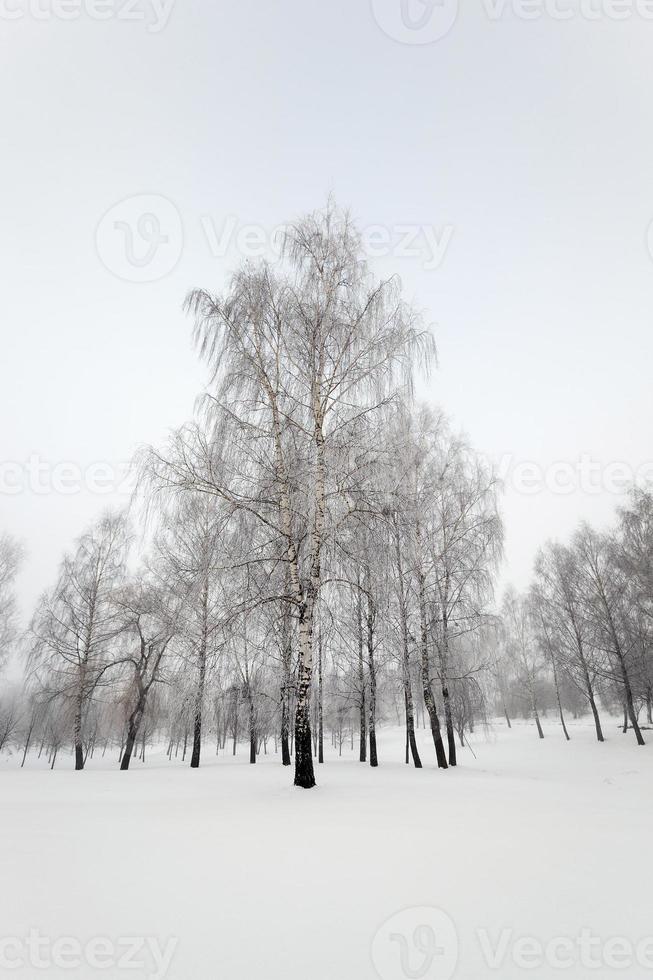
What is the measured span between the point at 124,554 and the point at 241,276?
617 inches

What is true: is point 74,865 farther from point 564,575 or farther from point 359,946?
point 564,575

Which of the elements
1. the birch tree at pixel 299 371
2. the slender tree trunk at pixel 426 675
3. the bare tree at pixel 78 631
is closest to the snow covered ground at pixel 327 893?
the birch tree at pixel 299 371

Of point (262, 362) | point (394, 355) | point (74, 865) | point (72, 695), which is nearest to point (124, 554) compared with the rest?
point (72, 695)

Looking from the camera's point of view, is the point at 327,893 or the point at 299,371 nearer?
the point at 327,893

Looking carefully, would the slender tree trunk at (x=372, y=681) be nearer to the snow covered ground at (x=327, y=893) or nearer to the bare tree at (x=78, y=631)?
the bare tree at (x=78, y=631)

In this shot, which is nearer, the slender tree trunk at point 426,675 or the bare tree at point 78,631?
the slender tree trunk at point 426,675

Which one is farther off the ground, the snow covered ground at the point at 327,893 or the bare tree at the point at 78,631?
Answer: the bare tree at the point at 78,631

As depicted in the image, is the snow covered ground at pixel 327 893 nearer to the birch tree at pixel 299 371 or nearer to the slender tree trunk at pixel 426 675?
the birch tree at pixel 299 371

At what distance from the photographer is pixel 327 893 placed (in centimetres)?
294

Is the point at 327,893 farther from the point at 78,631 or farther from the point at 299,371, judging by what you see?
the point at 78,631

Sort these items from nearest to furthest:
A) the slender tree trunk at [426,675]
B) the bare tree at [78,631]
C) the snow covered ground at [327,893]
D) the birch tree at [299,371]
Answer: the snow covered ground at [327,893] < the birch tree at [299,371] < the slender tree trunk at [426,675] < the bare tree at [78,631]

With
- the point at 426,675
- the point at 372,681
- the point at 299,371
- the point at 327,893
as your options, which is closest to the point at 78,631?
the point at 372,681

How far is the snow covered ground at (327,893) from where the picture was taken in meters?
2.28

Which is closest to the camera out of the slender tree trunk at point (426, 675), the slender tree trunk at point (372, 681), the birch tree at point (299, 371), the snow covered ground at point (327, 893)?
the snow covered ground at point (327, 893)
